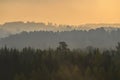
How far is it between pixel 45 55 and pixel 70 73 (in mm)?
22233

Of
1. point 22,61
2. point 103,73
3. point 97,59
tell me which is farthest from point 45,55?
point 103,73

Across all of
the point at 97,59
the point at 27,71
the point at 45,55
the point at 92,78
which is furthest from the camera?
the point at 45,55

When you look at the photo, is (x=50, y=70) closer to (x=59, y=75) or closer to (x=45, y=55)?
(x=59, y=75)

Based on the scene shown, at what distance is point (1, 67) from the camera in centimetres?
12212

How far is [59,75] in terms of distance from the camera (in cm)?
10838

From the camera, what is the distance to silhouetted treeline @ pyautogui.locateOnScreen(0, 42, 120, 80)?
105875mm

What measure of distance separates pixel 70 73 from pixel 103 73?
927cm

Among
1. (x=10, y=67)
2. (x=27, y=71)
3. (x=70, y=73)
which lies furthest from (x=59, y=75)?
(x=10, y=67)

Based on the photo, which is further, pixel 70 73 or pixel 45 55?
pixel 45 55

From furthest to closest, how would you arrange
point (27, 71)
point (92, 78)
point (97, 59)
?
point (97, 59) < point (27, 71) < point (92, 78)

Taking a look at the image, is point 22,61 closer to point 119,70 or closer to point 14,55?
point 14,55

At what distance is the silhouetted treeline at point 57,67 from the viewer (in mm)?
105875

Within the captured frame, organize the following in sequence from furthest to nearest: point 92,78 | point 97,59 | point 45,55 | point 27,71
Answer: point 45,55 < point 97,59 < point 27,71 < point 92,78

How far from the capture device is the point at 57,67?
11775 centimetres
